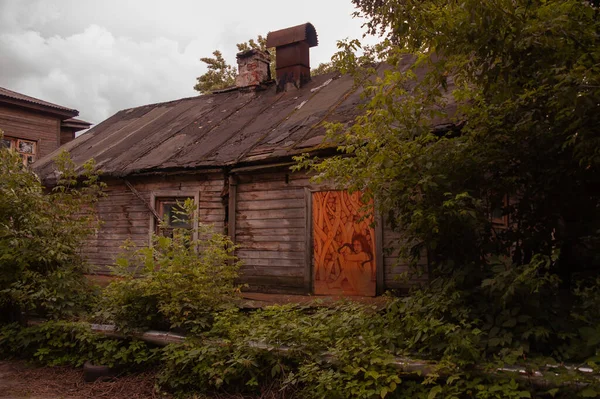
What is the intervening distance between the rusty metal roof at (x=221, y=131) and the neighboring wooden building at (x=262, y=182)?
0.04 meters

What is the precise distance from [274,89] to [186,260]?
27.2 ft

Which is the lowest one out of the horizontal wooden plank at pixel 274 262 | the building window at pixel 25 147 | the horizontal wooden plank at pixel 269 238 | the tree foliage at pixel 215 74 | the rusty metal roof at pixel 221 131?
the horizontal wooden plank at pixel 274 262

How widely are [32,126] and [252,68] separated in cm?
1281

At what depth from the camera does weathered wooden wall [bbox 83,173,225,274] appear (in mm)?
9969

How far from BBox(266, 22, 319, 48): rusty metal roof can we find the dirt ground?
979cm

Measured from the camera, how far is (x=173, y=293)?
5.71m

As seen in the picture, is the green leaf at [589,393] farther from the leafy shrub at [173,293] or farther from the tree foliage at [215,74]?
the tree foliage at [215,74]

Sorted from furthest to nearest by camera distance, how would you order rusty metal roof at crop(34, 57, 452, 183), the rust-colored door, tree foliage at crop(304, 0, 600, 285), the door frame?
1. rusty metal roof at crop(34, 57, 452, 183)
2. the rust-colored door
3. the door frame
4. tree foliage at crop(304, 0, 600, 285)

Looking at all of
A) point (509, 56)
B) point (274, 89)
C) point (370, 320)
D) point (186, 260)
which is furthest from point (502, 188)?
point (274, 89)

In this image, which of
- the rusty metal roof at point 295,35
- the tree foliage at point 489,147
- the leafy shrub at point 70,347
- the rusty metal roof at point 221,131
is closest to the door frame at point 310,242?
the rusty metal roof at point 221,131

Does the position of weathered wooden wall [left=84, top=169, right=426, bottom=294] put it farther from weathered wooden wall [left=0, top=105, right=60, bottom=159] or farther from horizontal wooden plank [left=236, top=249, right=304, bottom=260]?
weathered wooden wall [left=0, top=105, right=60, bottom=159]

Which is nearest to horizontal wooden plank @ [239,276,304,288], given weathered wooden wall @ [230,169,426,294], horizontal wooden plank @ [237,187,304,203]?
weathered wooden wall @ [230,169,426,294]

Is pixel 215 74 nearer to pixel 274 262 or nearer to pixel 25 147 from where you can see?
pixel 25 147

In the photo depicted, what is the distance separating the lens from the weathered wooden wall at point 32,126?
2016 cm
